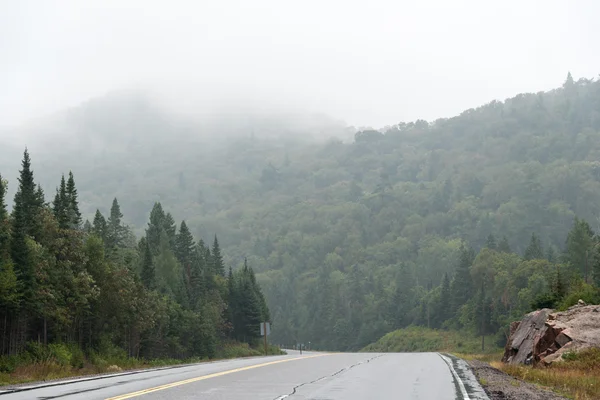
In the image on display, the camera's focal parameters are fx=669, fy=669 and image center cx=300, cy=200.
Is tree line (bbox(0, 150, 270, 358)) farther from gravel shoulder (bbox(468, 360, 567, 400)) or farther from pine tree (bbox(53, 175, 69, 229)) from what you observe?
gravel shoulder (bbox(468, 360, 567, 400))

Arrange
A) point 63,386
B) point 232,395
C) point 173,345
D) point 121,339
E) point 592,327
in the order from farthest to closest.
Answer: point 173,345
point 121,339
point 592,327
point 63,386
point 232,395

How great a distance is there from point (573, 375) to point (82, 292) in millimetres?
42852

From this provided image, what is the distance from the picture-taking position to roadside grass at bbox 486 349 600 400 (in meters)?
19.8

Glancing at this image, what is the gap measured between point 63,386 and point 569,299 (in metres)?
32.7

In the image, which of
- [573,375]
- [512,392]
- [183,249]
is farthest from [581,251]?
[512,392]

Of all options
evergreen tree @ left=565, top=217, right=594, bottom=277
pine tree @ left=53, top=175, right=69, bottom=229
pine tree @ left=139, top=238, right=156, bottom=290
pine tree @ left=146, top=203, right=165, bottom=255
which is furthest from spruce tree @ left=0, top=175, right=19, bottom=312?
evergreen tree @ left=565, top=217, right=594, bottom=277

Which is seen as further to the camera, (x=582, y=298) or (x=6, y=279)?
(x=6, y=279)

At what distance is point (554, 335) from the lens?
32.9 meters

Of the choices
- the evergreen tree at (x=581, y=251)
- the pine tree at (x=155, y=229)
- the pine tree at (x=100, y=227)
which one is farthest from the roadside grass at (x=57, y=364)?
the evergreen tree at (x=581, y=251)

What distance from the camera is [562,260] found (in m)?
135

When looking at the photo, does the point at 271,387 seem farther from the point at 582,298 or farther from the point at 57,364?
the point at 582,298

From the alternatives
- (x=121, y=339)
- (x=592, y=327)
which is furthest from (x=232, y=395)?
(x=121, y=339)

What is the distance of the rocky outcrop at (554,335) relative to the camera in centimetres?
3053

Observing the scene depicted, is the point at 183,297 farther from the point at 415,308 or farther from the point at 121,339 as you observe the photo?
the point at 415,308
